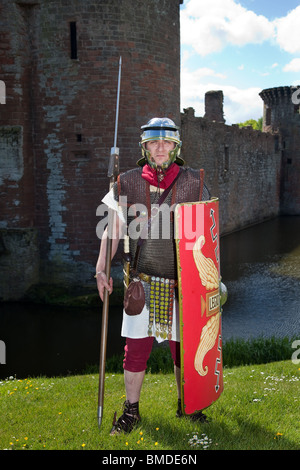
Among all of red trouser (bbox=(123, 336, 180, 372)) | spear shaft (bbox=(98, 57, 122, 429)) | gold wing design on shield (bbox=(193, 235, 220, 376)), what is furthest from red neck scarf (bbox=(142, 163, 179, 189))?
red trouser (bbox=(123, 336, 180, 372))

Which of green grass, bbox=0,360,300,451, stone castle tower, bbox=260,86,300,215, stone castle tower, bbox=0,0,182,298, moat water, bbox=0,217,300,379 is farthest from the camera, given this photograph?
stone castle tower, bbox=260,86,300,215

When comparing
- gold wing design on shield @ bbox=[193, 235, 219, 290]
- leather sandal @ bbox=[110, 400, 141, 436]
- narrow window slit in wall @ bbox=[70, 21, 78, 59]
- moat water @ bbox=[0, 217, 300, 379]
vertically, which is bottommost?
moat water @ bbox=[0, 217, 300, 379]

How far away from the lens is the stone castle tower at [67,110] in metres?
9.56

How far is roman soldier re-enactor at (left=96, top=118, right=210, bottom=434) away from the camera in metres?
3.30

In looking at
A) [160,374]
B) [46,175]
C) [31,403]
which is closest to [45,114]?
[46,175]

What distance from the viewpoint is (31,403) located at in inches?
162

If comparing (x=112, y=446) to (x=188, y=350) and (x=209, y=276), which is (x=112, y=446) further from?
(x=209, y=276)

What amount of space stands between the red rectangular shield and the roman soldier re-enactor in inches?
5.4

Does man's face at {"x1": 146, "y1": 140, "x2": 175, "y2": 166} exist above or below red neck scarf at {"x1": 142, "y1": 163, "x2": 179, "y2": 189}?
above

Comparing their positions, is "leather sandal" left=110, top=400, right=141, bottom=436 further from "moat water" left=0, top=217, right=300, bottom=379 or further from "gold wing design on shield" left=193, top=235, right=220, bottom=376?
"moat water" left=0, top=217, right=300, bottom=379

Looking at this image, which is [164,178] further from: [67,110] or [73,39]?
[73,39]

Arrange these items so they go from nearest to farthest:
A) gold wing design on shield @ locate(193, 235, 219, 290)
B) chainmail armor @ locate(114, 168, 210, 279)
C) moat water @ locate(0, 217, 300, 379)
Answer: gold wing design on shield @ locate(193, 235, 219, 290) < chainmail armor @ locate(114, 168, 210, 279) < moat water @ locate(0, 217, 300, 379)

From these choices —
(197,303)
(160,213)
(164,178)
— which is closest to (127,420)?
(197,303)

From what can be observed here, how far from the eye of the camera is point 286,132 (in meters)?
25.1
